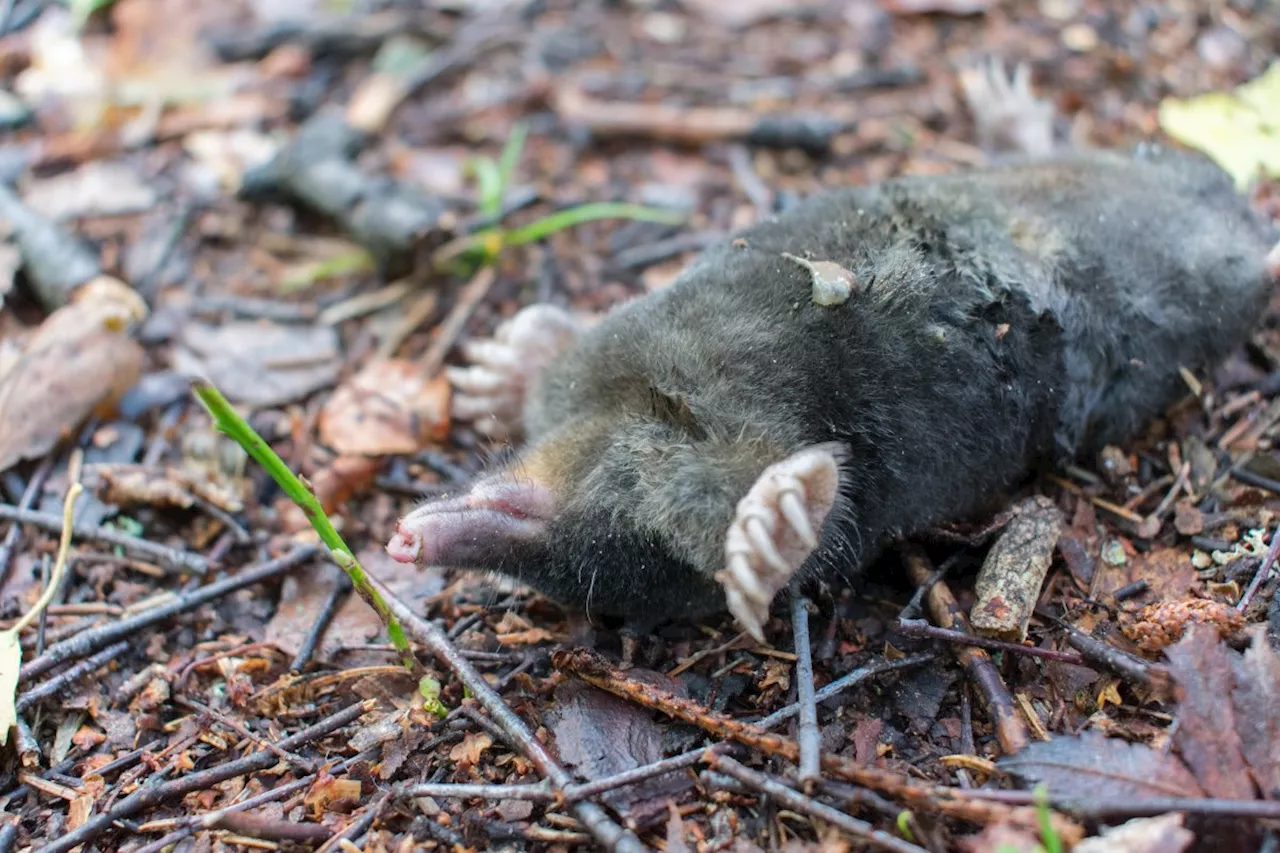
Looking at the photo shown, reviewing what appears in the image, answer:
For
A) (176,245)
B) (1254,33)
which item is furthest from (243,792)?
(1254,33)

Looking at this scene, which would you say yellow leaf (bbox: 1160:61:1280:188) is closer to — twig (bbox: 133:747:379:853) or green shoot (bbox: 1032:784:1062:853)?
green shoot (bbox: 1032:784:1062:853)

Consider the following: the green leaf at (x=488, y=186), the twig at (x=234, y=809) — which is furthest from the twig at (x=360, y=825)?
the green leaf at (x=488, y=186)

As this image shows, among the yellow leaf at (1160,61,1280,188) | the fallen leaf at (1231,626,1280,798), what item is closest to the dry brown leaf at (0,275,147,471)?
the fallen leaf at (1231,626,1280,798)

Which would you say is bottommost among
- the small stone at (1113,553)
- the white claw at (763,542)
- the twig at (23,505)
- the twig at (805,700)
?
the small stone at (1113,553)

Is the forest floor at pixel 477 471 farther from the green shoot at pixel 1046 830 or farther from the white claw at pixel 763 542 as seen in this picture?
the white claw at pixel 763 542

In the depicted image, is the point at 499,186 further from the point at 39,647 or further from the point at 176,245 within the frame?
the point at 39,647

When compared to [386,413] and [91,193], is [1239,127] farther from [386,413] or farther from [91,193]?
[91,193]
